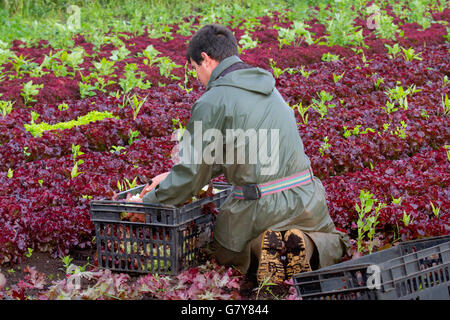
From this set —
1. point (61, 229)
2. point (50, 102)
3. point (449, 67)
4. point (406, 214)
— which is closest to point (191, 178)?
point (61, 229)

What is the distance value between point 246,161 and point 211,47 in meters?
0.79

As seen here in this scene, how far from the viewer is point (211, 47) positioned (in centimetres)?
403

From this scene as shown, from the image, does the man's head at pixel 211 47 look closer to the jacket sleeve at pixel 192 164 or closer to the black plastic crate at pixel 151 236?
the jacket sleeve at pixel 192 164

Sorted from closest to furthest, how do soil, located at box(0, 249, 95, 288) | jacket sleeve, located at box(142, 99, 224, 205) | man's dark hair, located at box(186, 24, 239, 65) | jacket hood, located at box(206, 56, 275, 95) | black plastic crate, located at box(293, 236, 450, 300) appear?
black plastic crate, located at box(293, 236, 450, 300) → jacket sleeve, located at box(142, 99, 224, 205) → jacket hood, located at box(206, 56, 275, 95) → man's dark hair, located at box(186, 24, 239, 65) → soil, located at box(0, 249, 95, 288)

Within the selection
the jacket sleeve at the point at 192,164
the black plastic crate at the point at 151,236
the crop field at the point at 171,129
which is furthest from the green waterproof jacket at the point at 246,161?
the crop field at the point at 171,129

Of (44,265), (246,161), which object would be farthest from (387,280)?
(44,265)

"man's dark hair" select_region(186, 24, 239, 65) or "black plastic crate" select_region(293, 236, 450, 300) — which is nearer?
"black plastic crate" select_region(293, 236, 450, 300)

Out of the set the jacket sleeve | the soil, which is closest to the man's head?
the jacket sleeve

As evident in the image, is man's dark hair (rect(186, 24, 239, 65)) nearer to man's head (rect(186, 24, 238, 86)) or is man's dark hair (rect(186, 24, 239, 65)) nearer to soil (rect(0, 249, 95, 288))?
man's head (rect(186, 24, 238, 86))

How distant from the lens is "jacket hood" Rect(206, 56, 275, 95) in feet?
12.8

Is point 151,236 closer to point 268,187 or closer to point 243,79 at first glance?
point 268,187

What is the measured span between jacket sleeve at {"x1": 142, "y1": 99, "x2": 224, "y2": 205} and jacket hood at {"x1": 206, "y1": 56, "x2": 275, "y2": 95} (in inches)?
7.7
